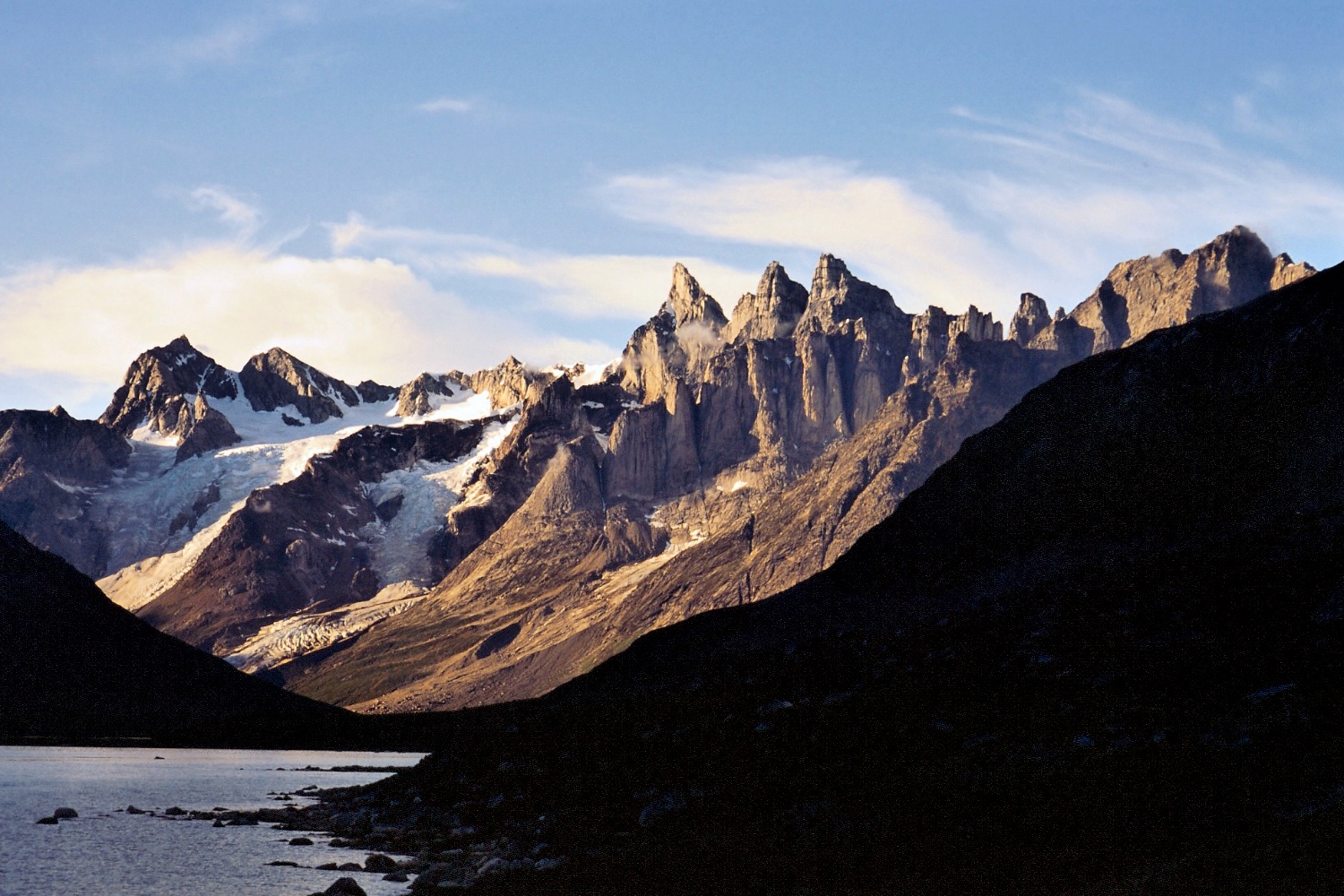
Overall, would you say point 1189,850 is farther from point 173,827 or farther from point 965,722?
point 173,827

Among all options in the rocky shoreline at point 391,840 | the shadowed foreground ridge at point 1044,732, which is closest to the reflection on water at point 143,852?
the rocky shoreline at point 391,840

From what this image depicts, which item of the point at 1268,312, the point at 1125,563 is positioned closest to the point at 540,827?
the point at 1125,563

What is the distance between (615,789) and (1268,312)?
11300 cm

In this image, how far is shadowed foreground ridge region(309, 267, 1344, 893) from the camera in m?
53.9

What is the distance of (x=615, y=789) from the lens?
88.5 m

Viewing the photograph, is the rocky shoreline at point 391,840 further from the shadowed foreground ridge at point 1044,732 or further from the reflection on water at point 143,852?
the reflection on water at point 143,852

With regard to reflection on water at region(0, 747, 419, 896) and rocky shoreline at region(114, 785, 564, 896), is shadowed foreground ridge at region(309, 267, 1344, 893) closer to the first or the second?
rocky shoreline at region(114, 785, 564, 896)

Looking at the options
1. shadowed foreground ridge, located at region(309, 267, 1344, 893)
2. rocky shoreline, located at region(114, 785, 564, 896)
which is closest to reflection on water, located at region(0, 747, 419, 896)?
rocky shoreline, located at region(114, 785, 564, 896)

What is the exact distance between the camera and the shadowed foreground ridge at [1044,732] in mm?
53938

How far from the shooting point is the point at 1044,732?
2677 inches

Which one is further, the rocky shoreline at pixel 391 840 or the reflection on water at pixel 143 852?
the reflection on water at pixel 143 852

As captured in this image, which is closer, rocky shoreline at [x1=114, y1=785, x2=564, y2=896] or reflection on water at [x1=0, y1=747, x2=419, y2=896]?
rocky shoreline at [x1=114, y1=785, x2=564, y2=896]

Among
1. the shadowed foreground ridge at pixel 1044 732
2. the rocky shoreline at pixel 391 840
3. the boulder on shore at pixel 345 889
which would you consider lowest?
the rocky shoreline at pixel 391 840

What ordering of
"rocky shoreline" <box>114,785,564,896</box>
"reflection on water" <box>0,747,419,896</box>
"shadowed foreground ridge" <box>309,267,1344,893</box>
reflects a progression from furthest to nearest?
1. "reflection on water" <box>0,747,419,896</box>
2. "rocky shoreline" <box>114,785,564,896</box>
3. "shadowed foreground ridge" <box>309,267,1344,893</box>
